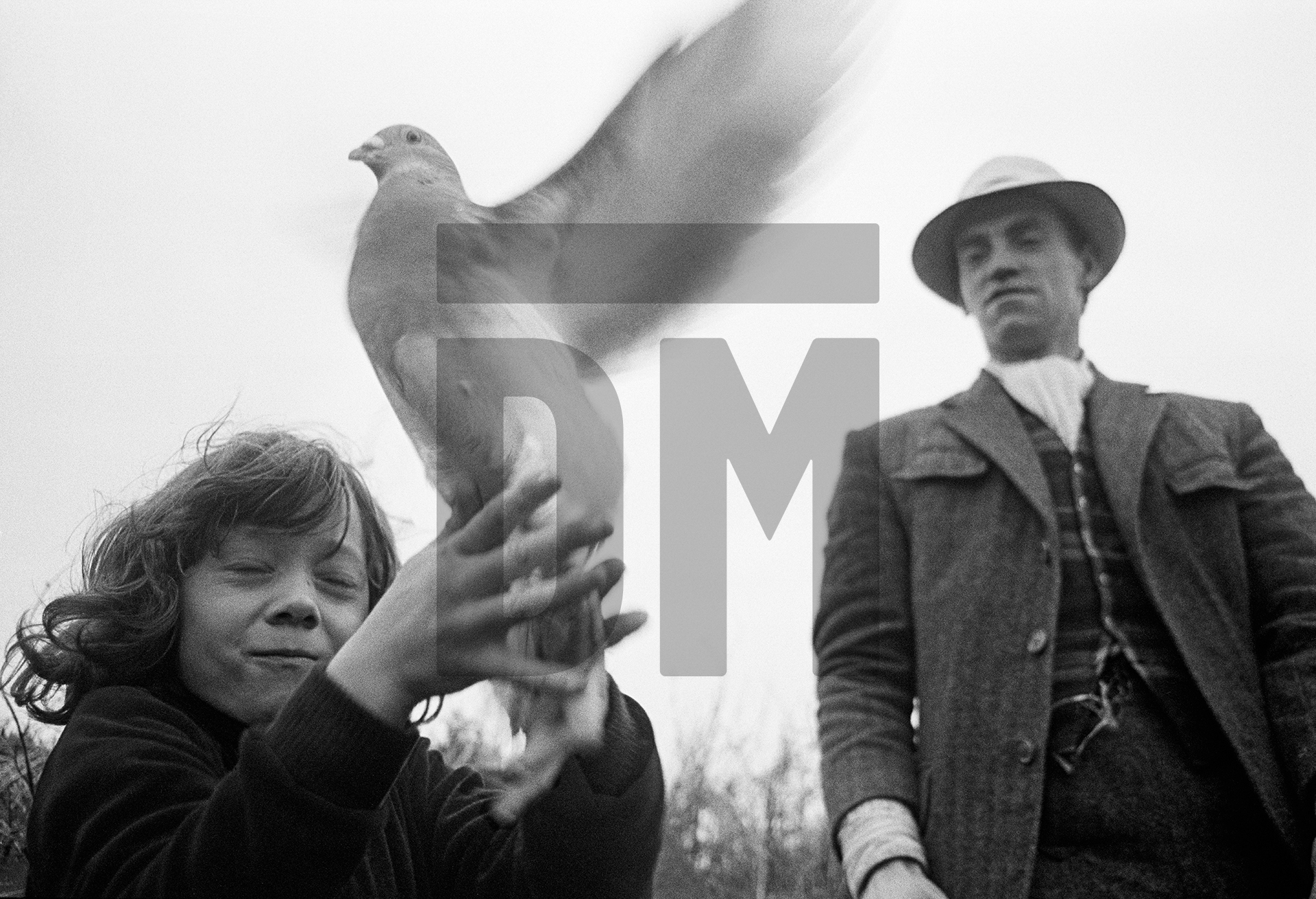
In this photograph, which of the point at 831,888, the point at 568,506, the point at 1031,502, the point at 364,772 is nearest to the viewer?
the point at 364,772

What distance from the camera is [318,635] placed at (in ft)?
1.89

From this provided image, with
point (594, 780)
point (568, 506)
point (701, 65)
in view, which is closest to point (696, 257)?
point (701, 65)

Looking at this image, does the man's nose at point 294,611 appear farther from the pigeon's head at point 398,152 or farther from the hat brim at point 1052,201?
the hat brim at point 1052,201

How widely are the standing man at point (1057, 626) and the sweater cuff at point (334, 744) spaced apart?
275 mm

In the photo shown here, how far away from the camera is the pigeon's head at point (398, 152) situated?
0.67 m

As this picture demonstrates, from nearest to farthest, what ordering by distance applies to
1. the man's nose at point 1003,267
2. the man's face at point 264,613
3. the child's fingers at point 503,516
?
the child's fingers at point 503,516 < the man's face at point 264,613 < the man's nose at point 1003,267

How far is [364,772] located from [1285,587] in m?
0.48

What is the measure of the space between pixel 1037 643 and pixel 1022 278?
8.9 inches

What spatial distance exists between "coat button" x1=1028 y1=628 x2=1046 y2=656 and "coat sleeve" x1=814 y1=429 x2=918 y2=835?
0.07m

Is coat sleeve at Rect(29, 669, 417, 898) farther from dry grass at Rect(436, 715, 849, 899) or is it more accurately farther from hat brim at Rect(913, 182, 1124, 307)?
hat brim at Rect(913, 182, 1124, 307)

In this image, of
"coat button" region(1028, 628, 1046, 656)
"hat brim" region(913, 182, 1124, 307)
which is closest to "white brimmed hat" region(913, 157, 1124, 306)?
"hat brim" region(913, 182, 1124, 307)

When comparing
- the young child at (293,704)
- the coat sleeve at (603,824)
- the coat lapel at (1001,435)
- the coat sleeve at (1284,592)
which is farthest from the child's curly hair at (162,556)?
the coat sleeve at (1284,592)

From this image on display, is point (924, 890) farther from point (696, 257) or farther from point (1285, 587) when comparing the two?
point (696, 257)

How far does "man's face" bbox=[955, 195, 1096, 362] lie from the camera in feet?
2.18
